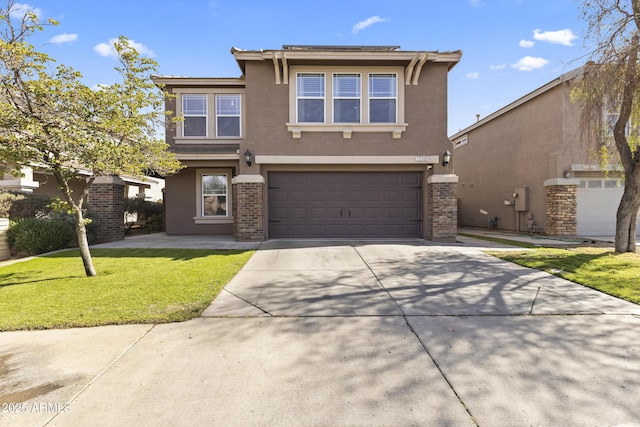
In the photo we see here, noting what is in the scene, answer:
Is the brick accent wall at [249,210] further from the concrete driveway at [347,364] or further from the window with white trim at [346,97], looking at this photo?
the concrete driveway at [347,364]

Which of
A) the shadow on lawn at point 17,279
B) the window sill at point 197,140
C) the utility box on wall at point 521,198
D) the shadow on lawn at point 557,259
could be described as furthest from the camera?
the utility box on wall at point 521,198

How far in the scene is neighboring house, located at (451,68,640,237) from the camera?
1339 centimetres

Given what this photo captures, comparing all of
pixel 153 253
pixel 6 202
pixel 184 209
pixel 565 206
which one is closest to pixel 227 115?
pixel 184 209

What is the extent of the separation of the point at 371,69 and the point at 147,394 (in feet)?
37.5

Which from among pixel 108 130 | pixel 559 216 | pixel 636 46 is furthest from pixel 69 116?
pixel 559 216

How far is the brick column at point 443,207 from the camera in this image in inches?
448

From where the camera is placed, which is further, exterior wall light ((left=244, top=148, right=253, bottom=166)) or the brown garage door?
the brown garage door

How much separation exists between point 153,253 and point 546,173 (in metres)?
15.7

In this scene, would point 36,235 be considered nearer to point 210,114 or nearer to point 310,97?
point 210,114

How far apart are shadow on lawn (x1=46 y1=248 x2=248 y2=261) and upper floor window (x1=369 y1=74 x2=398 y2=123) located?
21.9ft

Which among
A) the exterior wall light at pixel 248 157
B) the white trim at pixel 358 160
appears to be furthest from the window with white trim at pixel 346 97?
the exterior wall light at pixel 248 157

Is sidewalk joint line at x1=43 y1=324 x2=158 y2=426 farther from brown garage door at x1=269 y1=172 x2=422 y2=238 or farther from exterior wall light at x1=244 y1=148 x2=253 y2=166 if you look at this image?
brown garage door at x1=269 y1=172 x2=422 y2=238

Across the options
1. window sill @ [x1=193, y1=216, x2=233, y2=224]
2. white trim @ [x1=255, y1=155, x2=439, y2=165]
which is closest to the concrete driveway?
white trim @ [x1=255, y1=155, x2=439, y2=165]

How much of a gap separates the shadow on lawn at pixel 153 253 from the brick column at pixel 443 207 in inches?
262
